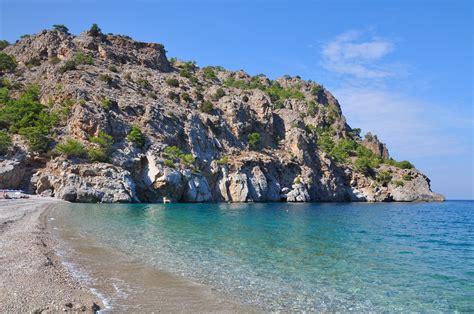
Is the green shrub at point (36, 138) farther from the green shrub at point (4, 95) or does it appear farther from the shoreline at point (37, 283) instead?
the shoreline at point (37, 283)

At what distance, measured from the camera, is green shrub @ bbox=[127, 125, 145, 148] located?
64750mm

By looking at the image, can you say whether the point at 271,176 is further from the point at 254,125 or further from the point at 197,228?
the point at 197,228

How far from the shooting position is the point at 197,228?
26734 millimetres

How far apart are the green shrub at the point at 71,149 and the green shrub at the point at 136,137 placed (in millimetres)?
8639

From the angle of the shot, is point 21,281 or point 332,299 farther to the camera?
point 332,299

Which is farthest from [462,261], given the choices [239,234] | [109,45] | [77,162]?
[109,45]

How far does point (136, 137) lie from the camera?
213 ft

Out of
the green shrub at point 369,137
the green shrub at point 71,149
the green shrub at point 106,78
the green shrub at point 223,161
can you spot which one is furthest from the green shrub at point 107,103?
the green shrub at point 369,137

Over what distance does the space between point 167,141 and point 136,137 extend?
7714 mm

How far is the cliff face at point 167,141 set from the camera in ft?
188

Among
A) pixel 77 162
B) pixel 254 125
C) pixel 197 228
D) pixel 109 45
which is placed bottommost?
pixel 197 228

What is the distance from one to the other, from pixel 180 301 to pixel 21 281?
13.2 feet

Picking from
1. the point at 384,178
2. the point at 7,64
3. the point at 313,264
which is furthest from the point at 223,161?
the point at 313,264

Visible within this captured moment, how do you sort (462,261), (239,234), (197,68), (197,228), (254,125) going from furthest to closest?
(197,68)
(254,125)
(197,228)
(239,234)
(462,261)
